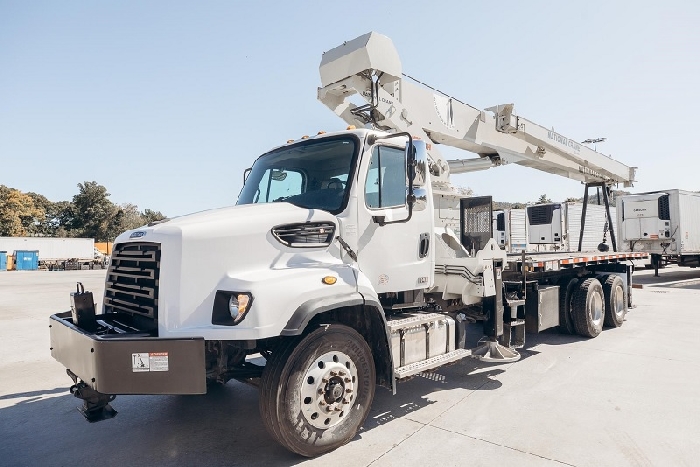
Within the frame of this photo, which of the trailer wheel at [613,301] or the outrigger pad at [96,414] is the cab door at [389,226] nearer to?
the outrigger pad at [96,414]

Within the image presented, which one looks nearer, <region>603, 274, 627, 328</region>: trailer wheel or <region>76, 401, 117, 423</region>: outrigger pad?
<region>76, 401, 117, 423</region>: outrigger pad

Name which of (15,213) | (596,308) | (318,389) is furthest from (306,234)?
(15,213)

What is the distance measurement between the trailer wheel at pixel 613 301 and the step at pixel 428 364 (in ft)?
15.9

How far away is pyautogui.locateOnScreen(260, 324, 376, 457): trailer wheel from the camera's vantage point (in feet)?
10.8

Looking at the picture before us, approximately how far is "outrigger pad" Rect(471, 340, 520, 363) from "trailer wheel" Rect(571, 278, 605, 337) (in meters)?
2.68

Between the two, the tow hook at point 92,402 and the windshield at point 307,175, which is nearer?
the tow hook at point 92,402

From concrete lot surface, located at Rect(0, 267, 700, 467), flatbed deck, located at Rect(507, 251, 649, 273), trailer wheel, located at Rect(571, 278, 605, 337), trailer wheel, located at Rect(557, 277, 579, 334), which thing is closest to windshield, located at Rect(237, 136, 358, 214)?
concrete lot surface, located at Rect(0, 267, 700, 467)

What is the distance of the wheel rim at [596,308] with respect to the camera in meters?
7.76

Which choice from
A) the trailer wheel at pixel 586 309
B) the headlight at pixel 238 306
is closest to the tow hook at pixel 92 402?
the headlight at pixel 238 306

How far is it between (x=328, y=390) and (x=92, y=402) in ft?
6.60

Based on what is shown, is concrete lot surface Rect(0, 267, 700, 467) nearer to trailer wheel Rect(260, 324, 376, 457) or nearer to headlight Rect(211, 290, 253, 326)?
trailer wheel Rect(260, 324, 376, 457)

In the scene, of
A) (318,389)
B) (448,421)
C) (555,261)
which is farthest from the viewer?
(555,261)

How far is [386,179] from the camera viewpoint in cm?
431

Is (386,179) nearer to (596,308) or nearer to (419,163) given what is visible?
(419,163)
